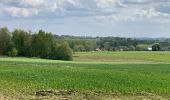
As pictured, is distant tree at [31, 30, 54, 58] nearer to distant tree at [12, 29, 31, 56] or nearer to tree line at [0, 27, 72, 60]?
tree line at [0, 27, 72, 60]

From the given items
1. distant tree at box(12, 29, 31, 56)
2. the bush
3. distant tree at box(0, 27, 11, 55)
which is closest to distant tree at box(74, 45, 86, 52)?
distant tree at box(0, 27, 11, 55)

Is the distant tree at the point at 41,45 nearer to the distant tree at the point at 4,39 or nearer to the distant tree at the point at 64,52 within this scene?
the distant tree at the point at 64,52

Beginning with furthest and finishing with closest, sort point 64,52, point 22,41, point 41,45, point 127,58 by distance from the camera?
point 22,41 → point 41,45 → point 64,52 → point 127,58

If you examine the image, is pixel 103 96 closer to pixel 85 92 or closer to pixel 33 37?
pixel 85 92

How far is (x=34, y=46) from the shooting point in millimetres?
115000

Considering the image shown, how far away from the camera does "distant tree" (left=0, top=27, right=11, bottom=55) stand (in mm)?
114688

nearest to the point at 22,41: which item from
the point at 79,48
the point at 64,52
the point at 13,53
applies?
the point at 13,53

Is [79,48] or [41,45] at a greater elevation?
[41,45]

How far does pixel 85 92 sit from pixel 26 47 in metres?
89.6

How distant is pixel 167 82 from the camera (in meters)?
33.7

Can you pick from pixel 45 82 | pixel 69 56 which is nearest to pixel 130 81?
pixel 45 82

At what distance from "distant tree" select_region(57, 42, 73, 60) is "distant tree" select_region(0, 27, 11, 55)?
13.7m

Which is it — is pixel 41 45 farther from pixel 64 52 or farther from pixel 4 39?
pixel 4 39

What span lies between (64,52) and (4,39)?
17383mm
